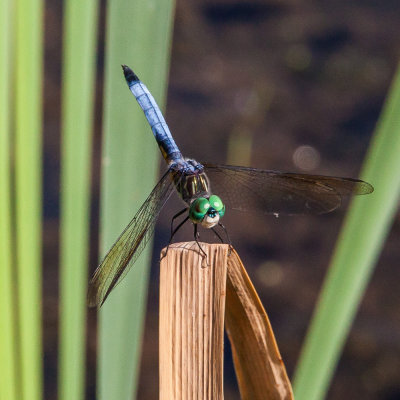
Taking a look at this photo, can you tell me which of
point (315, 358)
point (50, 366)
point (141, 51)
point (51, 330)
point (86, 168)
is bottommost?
point (50, 366)

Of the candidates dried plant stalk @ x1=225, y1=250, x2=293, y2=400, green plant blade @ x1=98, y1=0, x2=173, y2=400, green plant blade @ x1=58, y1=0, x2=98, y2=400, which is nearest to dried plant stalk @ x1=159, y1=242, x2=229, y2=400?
dried plant stalk @ x1=225, y1=250, x2=293, y2=400

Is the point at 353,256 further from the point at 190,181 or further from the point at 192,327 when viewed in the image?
the point at 190,181

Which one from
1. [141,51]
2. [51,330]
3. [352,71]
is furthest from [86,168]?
[352,71]

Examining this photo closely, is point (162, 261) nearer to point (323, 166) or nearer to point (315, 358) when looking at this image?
point (315, 358)

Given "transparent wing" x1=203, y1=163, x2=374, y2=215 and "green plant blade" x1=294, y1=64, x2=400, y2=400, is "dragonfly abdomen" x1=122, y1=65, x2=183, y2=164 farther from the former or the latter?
"green plant blade" x1=294, y1=64, x2=400, y2=400

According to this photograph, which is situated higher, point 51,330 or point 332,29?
point 332,29

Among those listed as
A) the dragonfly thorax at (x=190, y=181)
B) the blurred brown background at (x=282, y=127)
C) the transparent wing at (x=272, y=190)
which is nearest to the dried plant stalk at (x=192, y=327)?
the dragonfly thorax at (x=190, y=181)

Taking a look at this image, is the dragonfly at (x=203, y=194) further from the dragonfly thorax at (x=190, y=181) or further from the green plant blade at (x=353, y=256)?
the green plant blade at (x=353, y=256)
